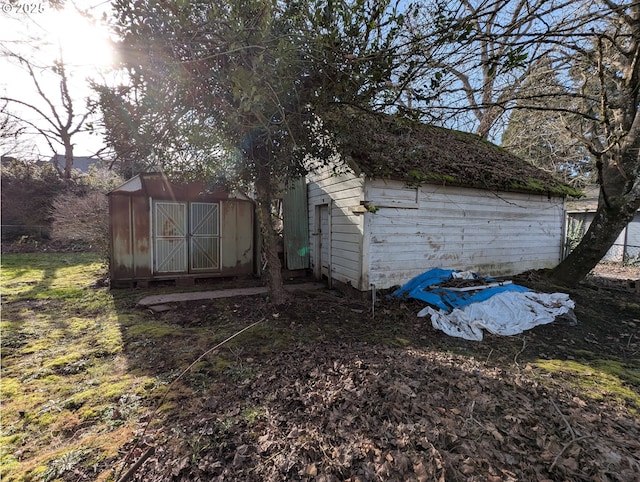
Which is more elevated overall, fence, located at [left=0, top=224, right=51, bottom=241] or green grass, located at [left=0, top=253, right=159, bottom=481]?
fence, located at [left=0, top=224, right=51, bottom=241]

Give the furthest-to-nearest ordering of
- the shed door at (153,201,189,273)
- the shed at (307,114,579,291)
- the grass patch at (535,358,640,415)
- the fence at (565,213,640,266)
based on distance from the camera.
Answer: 1. the fence at (565,213,640,266)
2. the shed door at (153,201,189,273)
3. the shed at (307,114,579,291)
4. the grass patch at (535,358,640,415)

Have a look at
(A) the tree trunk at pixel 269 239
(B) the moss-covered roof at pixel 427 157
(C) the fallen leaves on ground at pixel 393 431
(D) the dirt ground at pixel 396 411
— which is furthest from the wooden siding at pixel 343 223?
(C) the fallen leaves on ground at pixel 393 431

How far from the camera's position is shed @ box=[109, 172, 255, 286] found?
6.59 m

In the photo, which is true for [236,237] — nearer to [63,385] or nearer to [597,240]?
[63,385]

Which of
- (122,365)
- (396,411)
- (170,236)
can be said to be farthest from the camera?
(170,236)

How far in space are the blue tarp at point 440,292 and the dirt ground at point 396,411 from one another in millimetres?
929

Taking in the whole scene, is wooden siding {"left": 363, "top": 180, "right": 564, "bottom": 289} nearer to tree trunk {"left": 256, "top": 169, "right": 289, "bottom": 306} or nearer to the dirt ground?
tree trunk {"left": 256, "top": 169, "right": 289, "bottom": 306}

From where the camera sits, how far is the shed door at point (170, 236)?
6.95 meters

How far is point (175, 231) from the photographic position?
712 cm

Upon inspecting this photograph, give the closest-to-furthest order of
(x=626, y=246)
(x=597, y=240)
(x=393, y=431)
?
(x=393, y=431), (x=597, y=240), (x=626, y=246)

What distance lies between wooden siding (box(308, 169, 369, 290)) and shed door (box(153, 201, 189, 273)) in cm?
343

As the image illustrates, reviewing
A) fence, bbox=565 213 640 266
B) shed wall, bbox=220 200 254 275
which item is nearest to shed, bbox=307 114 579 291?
shed wall, bbox=220 200 254 275

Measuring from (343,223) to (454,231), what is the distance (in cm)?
260

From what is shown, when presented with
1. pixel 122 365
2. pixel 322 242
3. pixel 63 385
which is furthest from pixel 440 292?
pixel 63 385
